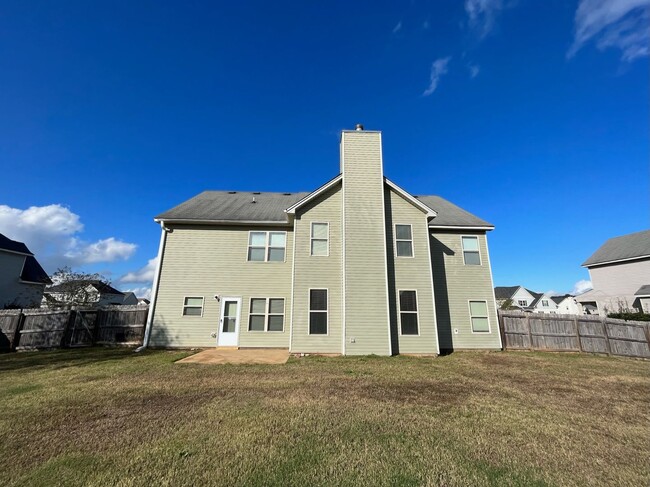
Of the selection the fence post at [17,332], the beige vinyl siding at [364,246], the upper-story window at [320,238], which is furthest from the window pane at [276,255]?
the fence post at [17,332]

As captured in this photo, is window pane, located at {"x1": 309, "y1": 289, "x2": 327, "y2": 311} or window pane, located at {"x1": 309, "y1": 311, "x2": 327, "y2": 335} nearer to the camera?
window pane, located at {"x1": 309, "y1": 311, "x2": 327, "y2": 335}

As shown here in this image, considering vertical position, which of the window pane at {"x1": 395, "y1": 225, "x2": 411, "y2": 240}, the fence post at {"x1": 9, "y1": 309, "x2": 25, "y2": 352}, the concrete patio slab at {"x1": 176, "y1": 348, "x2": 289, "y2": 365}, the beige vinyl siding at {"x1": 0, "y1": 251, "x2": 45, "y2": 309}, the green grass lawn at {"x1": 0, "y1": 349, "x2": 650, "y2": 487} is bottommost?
the green grass lawn at {"x1": 0, "y1": 349, "x2": 650, "y2": 487}

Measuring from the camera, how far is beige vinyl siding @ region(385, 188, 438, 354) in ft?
37.4

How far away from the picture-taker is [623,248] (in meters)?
25.0

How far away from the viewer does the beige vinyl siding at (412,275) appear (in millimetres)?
11414

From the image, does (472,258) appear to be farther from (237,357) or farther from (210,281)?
(210,281)

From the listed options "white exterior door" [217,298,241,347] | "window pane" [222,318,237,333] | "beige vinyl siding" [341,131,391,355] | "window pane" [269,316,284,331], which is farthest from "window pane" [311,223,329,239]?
"window pane" [222,318,237,333]

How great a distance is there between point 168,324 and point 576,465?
13430 millimetres

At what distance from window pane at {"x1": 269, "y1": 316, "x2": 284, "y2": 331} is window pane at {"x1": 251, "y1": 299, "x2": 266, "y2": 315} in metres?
0.50

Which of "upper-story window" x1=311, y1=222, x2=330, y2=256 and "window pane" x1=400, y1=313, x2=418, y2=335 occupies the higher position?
"upper-story window" x1=311, y1=222, x2=330, y2=256

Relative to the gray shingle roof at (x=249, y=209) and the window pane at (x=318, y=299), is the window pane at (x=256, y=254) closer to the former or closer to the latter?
the gray shingle roof at (x=249, y=209)

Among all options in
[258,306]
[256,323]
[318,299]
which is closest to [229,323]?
[256,323]

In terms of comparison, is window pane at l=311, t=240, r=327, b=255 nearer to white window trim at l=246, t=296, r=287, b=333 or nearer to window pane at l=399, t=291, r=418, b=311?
white window trim at l=246, t=296, r=287, b=333

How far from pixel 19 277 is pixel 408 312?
1143 inches
